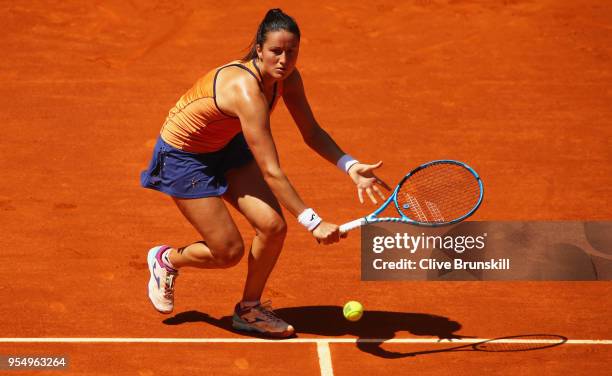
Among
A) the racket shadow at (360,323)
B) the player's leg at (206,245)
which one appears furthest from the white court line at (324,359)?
Answer: the player's leg at (206,245)

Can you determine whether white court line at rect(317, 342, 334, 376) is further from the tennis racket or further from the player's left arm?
the player's left arm

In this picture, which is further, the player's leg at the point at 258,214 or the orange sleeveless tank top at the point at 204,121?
the player's leg at the point at 258,214

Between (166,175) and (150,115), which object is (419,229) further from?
(150,115)

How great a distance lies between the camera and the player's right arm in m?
5.73

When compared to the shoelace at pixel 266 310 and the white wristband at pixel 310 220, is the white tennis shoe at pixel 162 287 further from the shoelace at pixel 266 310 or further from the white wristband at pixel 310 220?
the white wristband at pixel 310 220

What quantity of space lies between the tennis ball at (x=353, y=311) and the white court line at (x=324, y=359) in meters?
0.23

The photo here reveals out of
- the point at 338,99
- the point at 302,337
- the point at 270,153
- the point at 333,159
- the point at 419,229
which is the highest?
the point at 338,99

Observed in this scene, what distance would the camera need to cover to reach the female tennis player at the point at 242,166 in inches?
227

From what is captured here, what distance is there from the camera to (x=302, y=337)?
6480 millimetres

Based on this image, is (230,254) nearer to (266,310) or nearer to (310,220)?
(266,310)

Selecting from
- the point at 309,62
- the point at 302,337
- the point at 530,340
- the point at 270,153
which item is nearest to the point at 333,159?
the point at 270,153

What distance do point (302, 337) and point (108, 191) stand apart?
2.77m

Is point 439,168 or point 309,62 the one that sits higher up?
point 309,62

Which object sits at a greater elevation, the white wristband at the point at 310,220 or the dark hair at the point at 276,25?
the dark hair at the point at 276,25
